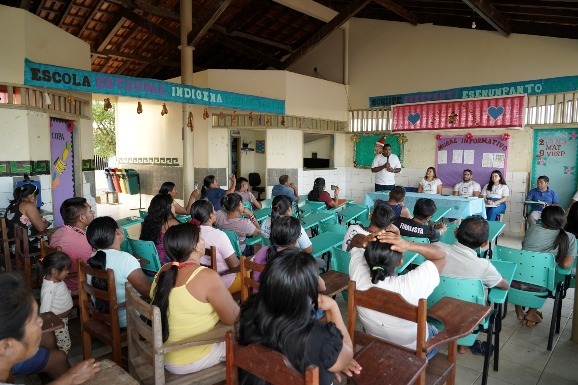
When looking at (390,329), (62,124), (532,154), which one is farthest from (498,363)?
(62,124)

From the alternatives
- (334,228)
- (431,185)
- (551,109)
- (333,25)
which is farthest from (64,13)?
(551,109)

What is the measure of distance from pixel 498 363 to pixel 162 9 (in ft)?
26.4

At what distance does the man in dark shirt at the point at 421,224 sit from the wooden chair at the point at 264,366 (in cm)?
247

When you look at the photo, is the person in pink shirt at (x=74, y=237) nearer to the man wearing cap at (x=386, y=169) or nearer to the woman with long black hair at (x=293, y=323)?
the woman with long black hair at (x=293, y=323)

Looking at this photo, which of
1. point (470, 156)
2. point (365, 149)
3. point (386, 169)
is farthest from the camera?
point (365, 149)

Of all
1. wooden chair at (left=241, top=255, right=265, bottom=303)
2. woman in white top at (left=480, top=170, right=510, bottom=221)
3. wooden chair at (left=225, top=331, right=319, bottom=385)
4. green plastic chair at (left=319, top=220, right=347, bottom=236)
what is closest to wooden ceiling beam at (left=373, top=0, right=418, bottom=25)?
woman in white top at (left=480, top=170, right=510, bottom=221)

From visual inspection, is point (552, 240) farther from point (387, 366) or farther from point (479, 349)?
point (387, 366)

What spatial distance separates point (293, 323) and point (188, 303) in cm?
66

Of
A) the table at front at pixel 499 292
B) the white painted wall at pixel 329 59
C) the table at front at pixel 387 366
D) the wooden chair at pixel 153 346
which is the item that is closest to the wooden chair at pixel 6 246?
the wooden chair at pixel 153 346

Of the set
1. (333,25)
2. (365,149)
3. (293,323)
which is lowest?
(293,323)

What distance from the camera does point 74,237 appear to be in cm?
305

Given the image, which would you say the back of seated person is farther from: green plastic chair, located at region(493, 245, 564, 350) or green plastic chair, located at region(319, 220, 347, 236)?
green plastic chair, located at region(493, 245, 564, 350)

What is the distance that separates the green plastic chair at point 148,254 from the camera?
3005 millimetres

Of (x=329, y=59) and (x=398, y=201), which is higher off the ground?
(x=329, y=59)
